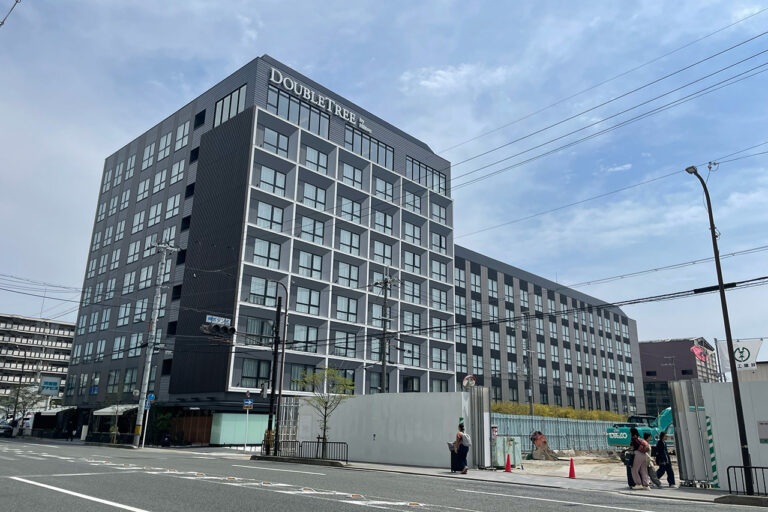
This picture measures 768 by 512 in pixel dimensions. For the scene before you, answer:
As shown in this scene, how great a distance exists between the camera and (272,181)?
49.2 m

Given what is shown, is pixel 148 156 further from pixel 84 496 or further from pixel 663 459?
pixel 663 459

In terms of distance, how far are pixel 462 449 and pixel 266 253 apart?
2960 cm

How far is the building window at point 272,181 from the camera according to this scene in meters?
48.6

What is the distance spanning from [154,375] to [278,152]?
908 inches

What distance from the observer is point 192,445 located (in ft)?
146

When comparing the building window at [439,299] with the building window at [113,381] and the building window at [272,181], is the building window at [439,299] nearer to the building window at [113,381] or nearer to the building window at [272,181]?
the building window at [272,181]

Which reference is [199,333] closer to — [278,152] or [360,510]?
[278,152]

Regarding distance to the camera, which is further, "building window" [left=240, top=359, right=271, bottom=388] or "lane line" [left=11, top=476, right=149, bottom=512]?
"building window" [left=240, top=359, right=271, bottom=388]

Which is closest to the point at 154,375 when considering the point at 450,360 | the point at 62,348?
the point at 450,360

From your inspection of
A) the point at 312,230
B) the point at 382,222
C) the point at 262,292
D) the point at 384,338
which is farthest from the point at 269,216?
the point at 384,338

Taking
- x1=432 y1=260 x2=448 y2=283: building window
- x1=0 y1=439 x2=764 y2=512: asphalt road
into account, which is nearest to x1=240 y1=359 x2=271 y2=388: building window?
x1=432 y1=260 x2=448 y2=283: building window

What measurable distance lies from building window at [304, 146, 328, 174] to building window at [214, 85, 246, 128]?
716 cm

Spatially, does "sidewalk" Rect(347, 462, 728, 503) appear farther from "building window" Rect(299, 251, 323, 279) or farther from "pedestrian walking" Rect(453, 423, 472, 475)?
"building window" Rect(299, 251, 323, 279)

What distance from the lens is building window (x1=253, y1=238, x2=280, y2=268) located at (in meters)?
46.6
